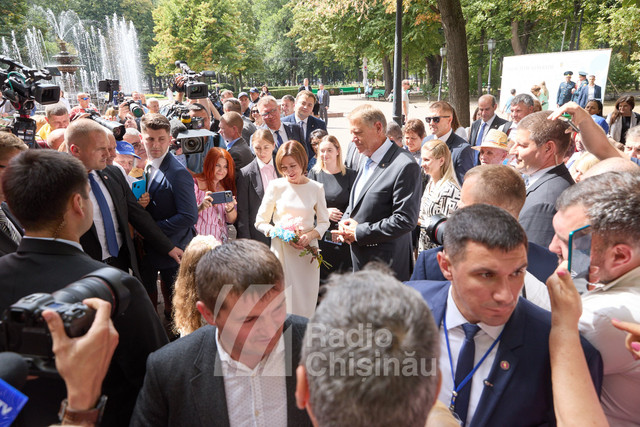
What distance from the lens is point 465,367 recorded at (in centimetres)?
169

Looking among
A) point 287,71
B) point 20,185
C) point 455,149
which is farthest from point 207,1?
point 20,185

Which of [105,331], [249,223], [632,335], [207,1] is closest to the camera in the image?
[105,331]

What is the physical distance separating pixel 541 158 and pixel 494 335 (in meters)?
2.21

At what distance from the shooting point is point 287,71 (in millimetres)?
64375

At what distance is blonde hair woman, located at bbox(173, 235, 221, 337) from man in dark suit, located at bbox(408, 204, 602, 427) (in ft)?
4.48

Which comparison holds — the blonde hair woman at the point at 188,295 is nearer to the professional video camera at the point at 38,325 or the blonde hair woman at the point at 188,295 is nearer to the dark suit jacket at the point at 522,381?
the professional video camera at the point at 38,325

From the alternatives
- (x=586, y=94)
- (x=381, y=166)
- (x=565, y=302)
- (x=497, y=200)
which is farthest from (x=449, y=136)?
(x=586, y=94)

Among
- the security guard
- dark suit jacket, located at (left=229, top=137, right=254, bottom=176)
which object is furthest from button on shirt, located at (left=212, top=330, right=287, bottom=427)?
the security guard

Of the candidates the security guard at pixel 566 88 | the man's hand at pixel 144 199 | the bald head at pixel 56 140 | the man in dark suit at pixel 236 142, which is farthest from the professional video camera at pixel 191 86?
the security guard at pixel 566 88

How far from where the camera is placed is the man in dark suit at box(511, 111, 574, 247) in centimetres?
314

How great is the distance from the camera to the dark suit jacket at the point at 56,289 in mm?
1766

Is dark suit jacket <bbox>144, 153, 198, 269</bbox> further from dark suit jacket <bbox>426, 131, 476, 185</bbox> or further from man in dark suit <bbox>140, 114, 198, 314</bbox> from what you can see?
dark suit jacket <bbox>426, 131, 476, 185</bbox>

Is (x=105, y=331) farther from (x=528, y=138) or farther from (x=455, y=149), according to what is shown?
(x=455, y=149)

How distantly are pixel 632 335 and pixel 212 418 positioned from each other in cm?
157
